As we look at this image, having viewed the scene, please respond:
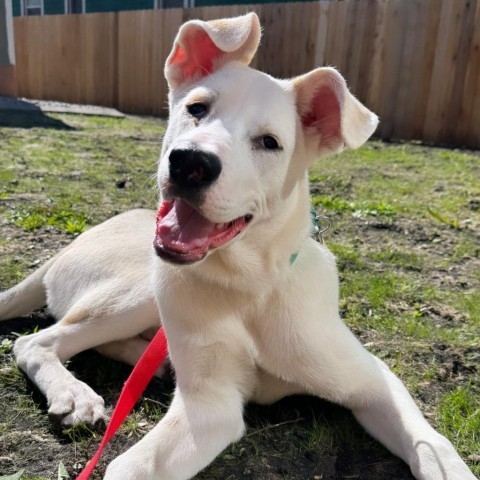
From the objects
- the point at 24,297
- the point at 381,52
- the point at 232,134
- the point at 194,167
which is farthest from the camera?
the point at 381,52

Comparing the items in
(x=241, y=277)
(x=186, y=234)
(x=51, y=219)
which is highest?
(x=186, y=234)

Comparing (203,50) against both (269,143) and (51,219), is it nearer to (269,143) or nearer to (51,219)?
(269,143)

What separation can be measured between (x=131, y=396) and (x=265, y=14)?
11.4m

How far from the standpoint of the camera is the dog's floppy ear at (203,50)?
8.68 feet

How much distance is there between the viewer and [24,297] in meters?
3.52

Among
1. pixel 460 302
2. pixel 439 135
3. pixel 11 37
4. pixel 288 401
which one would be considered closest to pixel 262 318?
pixel 288 401

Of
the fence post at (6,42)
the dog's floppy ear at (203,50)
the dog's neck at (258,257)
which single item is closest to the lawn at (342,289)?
the dog's neck at (258,257)

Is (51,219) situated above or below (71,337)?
below

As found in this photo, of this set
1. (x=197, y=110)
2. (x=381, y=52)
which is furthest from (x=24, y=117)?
(x=197, y=110)

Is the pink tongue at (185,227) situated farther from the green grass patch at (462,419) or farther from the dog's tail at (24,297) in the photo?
the dog's tail at (24,297)

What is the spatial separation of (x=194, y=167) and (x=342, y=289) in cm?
230

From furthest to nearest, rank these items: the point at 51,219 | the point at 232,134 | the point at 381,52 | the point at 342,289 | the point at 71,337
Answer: the point at 381,52
the point at 51,219
the point at 342,289
the point at 71,337
the point at 232,134

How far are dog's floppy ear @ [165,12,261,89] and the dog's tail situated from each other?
141 centimetres

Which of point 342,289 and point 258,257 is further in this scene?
point 342,289
